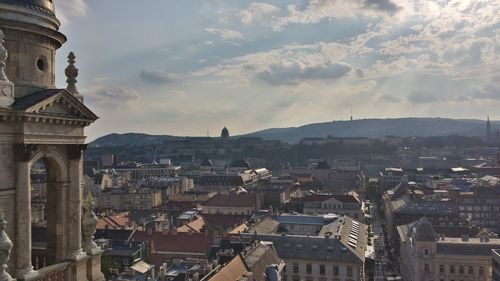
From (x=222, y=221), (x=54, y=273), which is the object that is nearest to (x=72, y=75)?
(x=54, y=273)

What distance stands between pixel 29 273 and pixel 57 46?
769 centimetres

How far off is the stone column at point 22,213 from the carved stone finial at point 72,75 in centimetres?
369

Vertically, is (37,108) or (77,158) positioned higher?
(37,108)

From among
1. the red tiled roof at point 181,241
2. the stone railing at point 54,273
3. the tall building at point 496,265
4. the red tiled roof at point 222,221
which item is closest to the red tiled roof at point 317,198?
the red tiled roof at point 222,221

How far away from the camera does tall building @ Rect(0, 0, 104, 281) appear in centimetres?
1540

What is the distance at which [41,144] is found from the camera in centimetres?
1653

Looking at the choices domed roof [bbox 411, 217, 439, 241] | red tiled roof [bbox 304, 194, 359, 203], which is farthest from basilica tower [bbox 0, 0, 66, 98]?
red tiled roof [bbox 304, 194, 359, 203]

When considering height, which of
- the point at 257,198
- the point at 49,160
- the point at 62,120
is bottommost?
the point at 257,198

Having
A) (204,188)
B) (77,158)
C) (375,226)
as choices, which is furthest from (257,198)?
(77,158)

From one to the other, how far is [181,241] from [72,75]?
2270 inches

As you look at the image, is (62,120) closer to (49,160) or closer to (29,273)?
(49,160)

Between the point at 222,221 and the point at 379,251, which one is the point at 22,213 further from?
the point at 379,251

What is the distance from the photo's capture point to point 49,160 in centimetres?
1753

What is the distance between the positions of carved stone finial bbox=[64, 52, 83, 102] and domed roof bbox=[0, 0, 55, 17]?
2096mm
